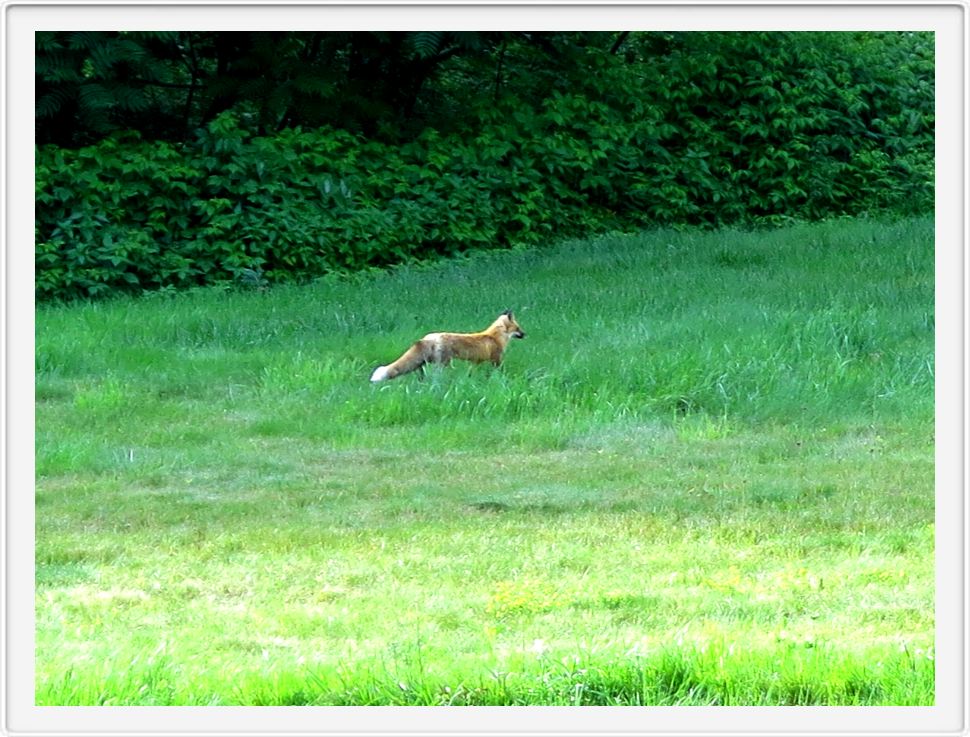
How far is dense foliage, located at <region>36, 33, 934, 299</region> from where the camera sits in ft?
55.0

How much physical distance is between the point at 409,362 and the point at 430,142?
28.5ft

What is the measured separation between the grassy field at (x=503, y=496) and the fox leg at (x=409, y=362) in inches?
8.9

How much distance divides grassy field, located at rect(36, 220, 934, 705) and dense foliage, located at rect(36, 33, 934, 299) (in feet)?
8.05

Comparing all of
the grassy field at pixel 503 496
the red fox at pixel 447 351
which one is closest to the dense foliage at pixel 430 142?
the grassy field at pixel 503 496

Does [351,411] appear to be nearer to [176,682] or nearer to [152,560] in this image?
[152,560]

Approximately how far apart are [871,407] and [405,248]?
9080mm

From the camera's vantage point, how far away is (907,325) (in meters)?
→ 12.0

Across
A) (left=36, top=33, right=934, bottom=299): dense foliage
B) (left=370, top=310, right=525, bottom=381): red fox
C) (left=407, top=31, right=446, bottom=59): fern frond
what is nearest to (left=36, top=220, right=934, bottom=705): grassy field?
(left=370, top=310, right=525, bottom=381): red fox

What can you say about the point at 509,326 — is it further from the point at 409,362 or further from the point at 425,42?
the point at 425,42

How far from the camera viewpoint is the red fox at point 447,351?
424 inches

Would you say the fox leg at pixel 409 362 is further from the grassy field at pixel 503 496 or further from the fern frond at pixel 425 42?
the fern frond at pixel 425 42

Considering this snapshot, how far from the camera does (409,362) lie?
10.8 metres

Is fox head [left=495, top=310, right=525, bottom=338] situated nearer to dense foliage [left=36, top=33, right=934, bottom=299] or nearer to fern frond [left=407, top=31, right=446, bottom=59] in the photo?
dense foliage [left=36, top=33, right=934, bottom=299]

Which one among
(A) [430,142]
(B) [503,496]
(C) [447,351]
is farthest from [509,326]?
(A) [430,142]
